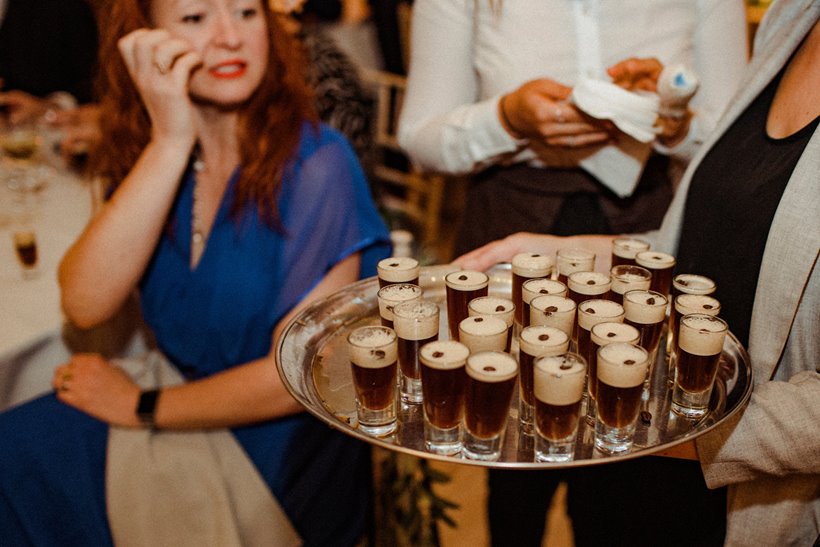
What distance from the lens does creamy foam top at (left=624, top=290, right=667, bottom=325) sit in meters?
1.28

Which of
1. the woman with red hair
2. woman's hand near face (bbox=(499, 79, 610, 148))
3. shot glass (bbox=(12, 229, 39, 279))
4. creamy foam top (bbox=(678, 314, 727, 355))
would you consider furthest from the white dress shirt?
shot glass (bbox=(12, 229, 39, 279))

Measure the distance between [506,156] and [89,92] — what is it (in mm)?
3544

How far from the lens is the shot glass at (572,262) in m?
1.49

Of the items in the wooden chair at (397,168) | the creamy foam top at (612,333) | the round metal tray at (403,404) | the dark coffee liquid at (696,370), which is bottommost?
the wooden chair at (397,168)

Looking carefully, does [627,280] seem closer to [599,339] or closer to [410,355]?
[599,339]

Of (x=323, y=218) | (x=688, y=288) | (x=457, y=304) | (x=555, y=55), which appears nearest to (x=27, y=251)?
(x=323, y=218)

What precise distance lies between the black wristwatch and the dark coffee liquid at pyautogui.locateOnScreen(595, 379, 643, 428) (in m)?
1.20

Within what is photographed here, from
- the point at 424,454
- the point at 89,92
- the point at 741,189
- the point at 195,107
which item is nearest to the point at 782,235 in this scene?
the point at 741,189

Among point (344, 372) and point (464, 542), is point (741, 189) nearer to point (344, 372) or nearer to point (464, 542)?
point (344, 372)

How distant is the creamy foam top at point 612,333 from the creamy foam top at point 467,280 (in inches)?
10.2

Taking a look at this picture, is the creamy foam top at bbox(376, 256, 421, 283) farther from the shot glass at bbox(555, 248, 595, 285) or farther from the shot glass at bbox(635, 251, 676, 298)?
the shot glass at bbox(635, 251, 676, 298)

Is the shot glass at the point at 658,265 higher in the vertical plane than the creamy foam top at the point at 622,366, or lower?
lower

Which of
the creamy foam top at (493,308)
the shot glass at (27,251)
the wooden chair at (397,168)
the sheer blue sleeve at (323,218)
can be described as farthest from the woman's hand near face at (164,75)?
the wooden chair at (397,168)

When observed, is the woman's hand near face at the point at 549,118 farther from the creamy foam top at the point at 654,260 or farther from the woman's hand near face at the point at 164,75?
the woman's hand near face at the point at 164,75
